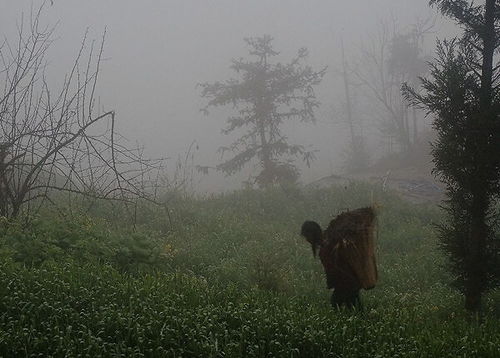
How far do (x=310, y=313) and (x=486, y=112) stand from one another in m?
4.45

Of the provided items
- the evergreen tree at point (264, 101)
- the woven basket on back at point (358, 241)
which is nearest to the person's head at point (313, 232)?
the woven basket on back at point (358, 241)

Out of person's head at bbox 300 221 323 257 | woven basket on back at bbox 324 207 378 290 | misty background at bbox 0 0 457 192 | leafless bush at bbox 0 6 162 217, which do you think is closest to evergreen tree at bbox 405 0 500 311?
woven basket on back at bbox 324 207 378 290

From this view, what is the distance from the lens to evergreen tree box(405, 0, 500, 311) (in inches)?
317

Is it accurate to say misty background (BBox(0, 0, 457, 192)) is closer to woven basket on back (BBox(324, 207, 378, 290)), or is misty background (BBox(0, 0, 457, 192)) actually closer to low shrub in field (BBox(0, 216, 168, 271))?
low shrub in field (BBox(0, 216, 168, 271))

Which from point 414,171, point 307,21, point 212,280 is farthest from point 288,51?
point 212,280

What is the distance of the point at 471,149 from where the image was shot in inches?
320

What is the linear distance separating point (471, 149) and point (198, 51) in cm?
9452

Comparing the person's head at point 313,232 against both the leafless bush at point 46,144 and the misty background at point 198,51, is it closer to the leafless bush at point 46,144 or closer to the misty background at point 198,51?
the leafless bush at point 46,144

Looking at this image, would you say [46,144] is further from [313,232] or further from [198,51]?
[198,51]

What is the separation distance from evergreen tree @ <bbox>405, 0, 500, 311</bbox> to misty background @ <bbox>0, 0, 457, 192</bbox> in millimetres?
43357

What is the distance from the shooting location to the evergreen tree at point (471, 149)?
26.4ft

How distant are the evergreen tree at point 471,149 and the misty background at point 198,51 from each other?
43357 millimetres

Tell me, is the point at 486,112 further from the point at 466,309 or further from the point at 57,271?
the point at 57,271

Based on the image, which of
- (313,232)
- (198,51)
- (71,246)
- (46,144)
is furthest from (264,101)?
(198,51)
